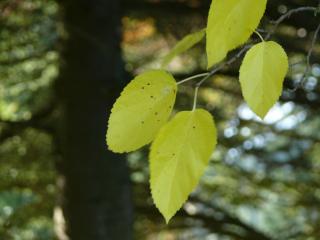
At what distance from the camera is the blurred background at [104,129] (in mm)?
1958

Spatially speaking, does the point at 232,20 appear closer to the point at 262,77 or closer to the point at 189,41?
the point at 262,77

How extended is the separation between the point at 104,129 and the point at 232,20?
1.49 m

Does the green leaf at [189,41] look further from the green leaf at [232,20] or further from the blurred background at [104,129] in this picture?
the blurred background at [104,129]

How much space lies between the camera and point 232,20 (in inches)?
19.8

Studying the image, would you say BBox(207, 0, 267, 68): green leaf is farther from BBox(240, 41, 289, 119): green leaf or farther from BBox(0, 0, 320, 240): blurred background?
BBox(0, 0, 320, 240): blurred background

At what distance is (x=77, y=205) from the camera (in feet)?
6.37

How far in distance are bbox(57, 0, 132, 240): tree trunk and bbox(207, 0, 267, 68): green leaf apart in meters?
1.46

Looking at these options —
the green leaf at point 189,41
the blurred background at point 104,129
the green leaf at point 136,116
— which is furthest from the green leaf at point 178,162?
the blurred background at point 104,129

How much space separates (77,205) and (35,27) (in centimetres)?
81

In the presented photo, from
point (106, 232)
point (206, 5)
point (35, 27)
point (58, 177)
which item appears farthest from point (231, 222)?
point (35, 27)

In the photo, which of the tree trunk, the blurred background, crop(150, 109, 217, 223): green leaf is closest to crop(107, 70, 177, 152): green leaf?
crop(150, 109, 217, 223): green leaf

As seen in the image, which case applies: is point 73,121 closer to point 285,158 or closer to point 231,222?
point 231,222

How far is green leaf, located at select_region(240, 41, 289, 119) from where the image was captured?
1.71 ft

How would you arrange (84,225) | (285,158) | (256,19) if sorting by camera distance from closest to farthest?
(256,19)
(84,225)
(285,158)
